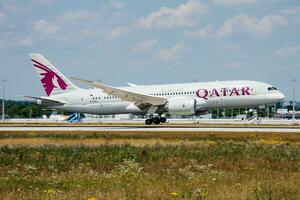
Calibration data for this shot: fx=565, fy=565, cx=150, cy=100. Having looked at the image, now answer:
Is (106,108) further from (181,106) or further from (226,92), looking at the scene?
(226,92)

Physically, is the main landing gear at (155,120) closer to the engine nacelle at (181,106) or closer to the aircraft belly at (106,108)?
the aircraft belly at (106,108)

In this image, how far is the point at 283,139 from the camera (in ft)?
125

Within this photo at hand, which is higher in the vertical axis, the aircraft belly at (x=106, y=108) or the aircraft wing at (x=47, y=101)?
the aircraft wing at (x=47, y=101)

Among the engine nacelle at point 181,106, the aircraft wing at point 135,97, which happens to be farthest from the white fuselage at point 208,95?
the aircraft wing at point 135,97

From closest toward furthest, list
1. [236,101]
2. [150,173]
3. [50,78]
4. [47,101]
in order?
[150,173]
[236,101]
[47,101]
[50,78]

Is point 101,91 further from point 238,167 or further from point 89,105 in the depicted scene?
point 238,167

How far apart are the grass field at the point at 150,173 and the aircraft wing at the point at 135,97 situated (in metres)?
23.7

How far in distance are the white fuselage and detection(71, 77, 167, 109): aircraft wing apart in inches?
39.5

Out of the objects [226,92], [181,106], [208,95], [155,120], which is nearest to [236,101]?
[226,92]

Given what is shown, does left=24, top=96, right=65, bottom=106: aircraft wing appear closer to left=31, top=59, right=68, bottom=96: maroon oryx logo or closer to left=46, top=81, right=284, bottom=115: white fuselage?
left=31, top=59, right=68, bottom=96: maroon oryx logo

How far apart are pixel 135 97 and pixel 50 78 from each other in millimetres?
13197

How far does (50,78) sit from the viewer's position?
217ft

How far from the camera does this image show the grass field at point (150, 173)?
1462cm

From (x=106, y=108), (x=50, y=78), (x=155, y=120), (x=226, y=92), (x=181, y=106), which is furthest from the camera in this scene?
(x=50, y=78)
